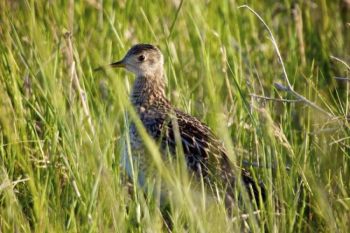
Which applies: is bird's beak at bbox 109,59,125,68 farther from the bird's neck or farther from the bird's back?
the bird's back

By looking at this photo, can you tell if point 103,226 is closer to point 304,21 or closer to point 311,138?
point 311,138

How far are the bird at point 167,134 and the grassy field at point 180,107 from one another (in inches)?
4.3

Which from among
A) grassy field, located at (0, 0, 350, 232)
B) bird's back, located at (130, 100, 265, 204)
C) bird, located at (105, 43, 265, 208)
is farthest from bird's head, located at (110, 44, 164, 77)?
bird's back, located at (130, 100, 265, 204)

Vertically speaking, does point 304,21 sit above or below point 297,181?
above

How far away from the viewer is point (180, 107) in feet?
20.1

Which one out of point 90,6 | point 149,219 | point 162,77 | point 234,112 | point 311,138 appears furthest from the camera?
point 90,6

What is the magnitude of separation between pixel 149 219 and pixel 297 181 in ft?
3.32

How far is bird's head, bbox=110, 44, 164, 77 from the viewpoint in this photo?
6.12 m

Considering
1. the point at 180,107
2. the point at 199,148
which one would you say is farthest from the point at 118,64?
the point at 199,148

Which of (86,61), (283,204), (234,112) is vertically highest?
(86,61)

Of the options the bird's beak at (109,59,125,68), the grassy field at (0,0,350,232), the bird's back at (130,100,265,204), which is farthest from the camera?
the bird's beak at (109,59,125,68)

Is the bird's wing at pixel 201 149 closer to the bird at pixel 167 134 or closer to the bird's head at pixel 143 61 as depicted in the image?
the bird at pixel 167 134

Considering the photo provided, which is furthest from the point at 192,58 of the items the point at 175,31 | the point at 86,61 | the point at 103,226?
the point at 103,226

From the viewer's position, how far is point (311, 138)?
539cm
